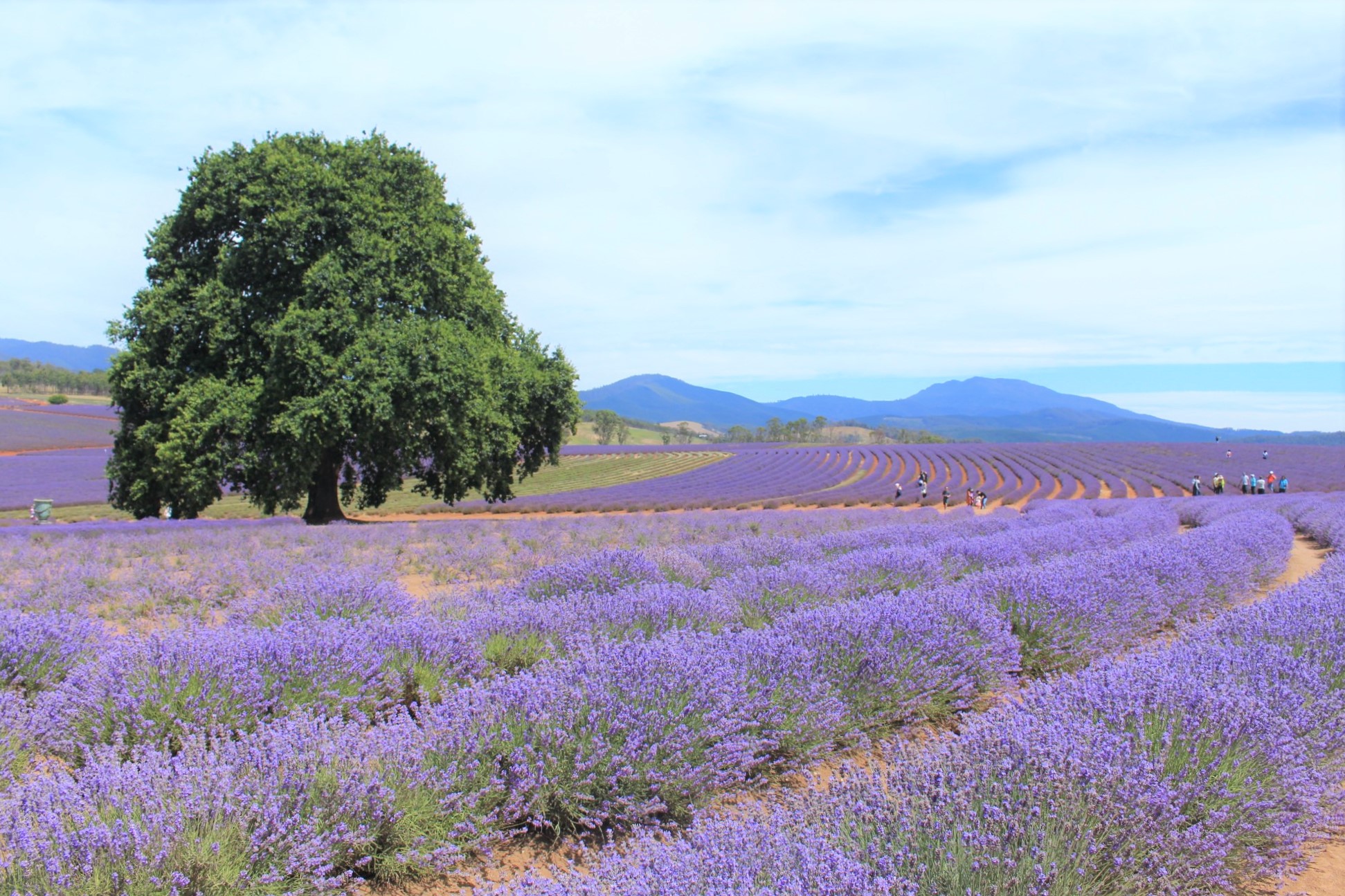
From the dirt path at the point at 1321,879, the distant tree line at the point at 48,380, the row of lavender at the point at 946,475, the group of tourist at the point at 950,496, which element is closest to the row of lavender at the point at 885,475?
the row of lavender at the point at 946,475

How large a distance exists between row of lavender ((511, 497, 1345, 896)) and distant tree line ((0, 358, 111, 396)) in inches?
4073

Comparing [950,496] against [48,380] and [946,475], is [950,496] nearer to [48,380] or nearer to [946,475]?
[946,475]

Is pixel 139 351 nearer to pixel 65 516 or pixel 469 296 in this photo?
pixel 469 296

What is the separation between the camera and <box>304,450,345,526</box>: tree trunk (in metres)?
16.0

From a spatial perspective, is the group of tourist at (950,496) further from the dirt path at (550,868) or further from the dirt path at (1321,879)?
the dirt path at (550,868)

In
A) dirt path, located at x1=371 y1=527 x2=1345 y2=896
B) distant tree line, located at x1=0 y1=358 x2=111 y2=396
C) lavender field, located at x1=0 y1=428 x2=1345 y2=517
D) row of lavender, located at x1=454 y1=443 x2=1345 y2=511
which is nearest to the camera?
dirt path, located at x1=371 y1=527 x2=1345 y2=896

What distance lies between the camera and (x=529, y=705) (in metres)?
3.20

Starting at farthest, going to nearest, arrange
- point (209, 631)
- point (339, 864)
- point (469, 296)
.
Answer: point (469, 296) < point (209, 631) < point (339, 864)

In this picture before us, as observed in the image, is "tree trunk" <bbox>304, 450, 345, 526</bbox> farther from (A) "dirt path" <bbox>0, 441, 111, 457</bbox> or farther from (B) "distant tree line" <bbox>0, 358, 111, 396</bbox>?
(B) "distant tree line" <bbox>0, 358, 111, 396</bbox>

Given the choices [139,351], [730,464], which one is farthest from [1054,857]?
[730,464]

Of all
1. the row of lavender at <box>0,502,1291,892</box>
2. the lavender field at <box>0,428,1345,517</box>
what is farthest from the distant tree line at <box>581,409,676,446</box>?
the row of lavender at <box>0,502,1291,892</box>

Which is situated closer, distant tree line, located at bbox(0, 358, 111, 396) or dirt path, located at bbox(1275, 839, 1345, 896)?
dirt path, located at bbox(1275, 839, 1345, 896)

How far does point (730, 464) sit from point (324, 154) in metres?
32.1

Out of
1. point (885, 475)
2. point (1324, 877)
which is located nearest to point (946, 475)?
point (885, 475)
